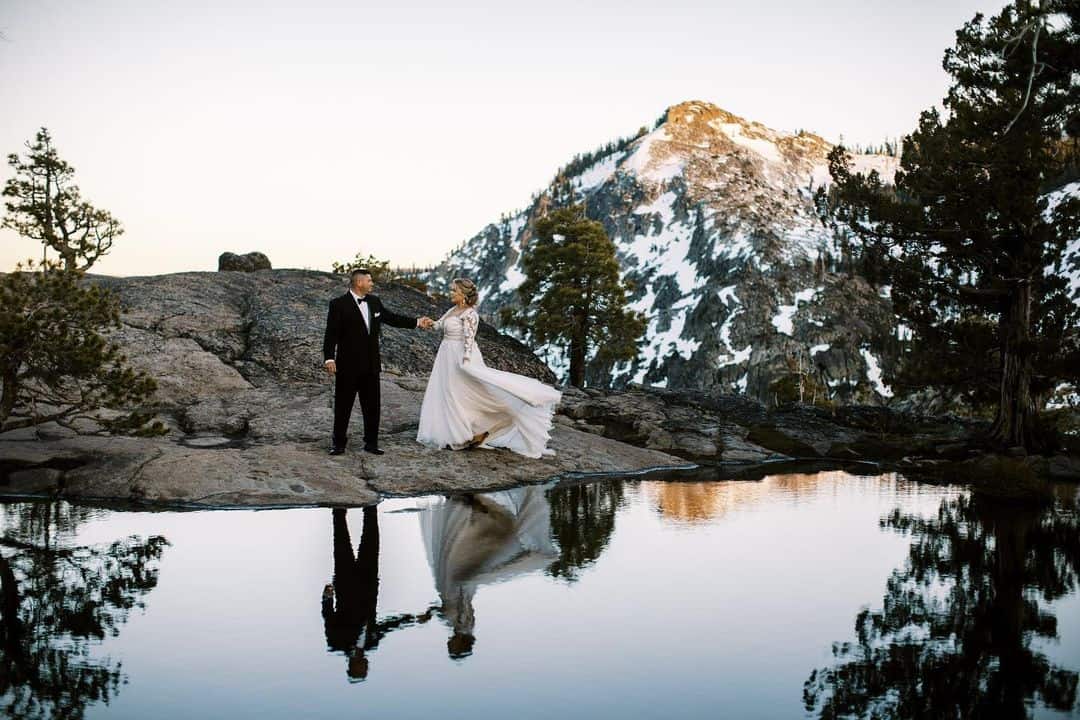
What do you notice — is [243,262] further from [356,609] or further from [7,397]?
[356,609]

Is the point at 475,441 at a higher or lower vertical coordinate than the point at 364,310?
lower

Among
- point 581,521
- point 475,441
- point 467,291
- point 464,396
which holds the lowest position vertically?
point 581,521

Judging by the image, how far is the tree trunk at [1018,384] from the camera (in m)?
22.1

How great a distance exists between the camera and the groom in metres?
13.4

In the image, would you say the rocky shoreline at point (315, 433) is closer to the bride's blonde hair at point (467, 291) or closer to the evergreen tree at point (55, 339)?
the evergreen tree at point (55, 339)

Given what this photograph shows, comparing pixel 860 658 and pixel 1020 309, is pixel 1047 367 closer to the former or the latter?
pixel 1020 309

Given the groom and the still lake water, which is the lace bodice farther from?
the still lake water

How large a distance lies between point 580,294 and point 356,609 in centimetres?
3745

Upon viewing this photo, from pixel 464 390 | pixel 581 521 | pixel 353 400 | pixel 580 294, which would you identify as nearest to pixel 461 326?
pixel 464 390

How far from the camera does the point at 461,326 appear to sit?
14.5m

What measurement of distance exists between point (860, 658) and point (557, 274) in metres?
39.1

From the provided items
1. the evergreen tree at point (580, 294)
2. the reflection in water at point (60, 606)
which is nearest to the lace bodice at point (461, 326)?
the reflection in water at point (60, 606)

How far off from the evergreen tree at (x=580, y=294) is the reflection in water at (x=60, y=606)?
113ft

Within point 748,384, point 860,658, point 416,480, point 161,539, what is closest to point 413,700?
point 860,658
